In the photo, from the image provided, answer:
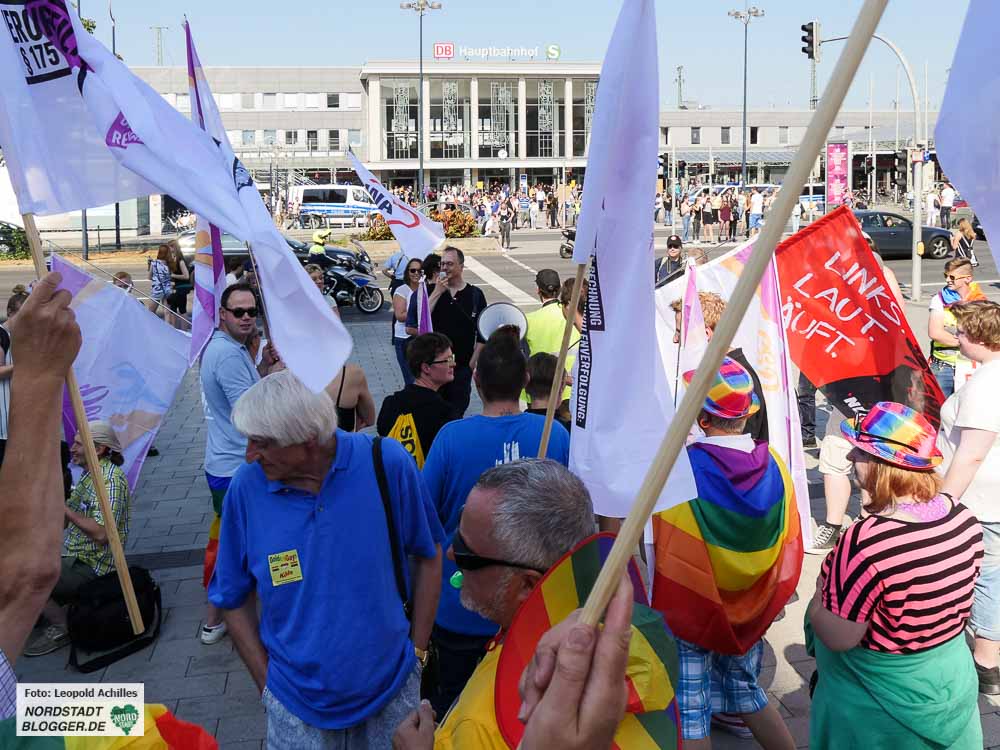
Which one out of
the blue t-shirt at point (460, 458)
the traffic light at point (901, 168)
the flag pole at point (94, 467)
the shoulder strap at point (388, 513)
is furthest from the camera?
the traffic light at point (901, 168)

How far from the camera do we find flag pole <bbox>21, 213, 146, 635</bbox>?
131 inches

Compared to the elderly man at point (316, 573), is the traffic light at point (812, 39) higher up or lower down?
higher up

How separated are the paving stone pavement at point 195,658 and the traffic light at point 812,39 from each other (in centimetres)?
2092

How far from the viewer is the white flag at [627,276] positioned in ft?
7.98

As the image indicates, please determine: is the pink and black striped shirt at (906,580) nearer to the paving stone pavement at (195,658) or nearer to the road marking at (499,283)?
the paving stone pavement at (195,658)

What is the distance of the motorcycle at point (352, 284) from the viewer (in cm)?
1780

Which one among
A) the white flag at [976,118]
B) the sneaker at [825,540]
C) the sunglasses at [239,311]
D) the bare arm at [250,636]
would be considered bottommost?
the sneaker at [825,540]

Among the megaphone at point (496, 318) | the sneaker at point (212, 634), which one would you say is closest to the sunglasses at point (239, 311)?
the sneaker at point (212, 634)

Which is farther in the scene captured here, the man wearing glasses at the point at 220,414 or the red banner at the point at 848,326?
the man wearing glasses at the point at 220,414

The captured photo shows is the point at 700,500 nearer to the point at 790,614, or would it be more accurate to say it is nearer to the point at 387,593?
the point at 387,593

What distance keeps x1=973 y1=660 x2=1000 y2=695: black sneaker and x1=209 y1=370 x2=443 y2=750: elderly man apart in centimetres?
280

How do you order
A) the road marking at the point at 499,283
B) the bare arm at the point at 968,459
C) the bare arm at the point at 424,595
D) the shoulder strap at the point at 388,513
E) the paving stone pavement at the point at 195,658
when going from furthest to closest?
the road marking at the point at 499,283
the paving stone pavement at the point at 195,658
the bare arm at the point at 968,459
the bare arm at the point at 424,595
the shoulder strap at the point at 388,513

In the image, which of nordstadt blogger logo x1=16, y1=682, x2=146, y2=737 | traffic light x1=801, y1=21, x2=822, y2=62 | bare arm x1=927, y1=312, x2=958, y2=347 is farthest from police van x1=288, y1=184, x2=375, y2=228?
nordstadt blogger logo x1=16, y1=682, x2=146, y2=737

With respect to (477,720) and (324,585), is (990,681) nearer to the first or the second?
(324,585)
